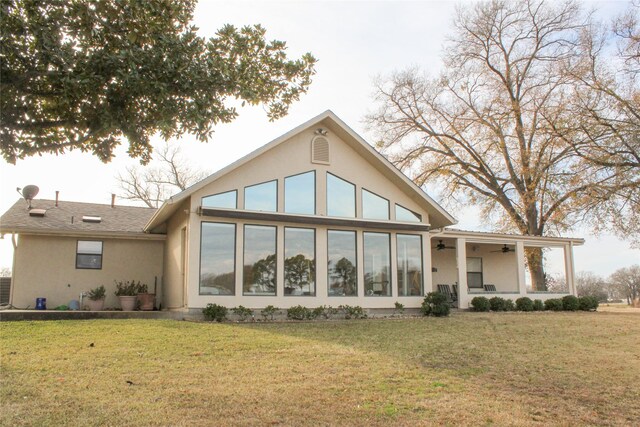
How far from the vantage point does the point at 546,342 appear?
31.9ft

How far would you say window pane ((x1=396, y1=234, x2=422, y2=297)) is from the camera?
52.6 ft

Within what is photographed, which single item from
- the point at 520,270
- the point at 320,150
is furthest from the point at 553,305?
the point at 320,150

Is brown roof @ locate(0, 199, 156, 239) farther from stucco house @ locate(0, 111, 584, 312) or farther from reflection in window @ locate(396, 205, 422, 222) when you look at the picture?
reflection in window @ locate(396, 205, 422, 222)

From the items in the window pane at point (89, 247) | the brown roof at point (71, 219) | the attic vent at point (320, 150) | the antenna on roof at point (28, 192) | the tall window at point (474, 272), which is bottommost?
the tall window at point (474, 272)

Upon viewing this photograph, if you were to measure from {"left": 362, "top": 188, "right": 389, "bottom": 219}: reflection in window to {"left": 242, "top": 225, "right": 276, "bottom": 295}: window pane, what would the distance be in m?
3.07

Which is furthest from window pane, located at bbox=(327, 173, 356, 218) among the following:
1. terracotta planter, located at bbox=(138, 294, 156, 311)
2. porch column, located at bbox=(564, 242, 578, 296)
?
porch column, located at bbox=(564, 242, 578, 296)

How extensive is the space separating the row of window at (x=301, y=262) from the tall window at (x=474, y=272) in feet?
18.3

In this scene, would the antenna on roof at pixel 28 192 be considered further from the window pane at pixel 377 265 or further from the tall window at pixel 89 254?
the window pane at pixel 377 265

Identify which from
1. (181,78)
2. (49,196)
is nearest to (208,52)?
(181,78)

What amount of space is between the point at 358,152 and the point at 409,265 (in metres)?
3.85

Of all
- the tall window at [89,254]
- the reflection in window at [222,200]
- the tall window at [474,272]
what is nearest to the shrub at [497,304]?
the tall window at [474,272]

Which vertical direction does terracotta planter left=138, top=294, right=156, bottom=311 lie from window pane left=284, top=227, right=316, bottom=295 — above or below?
below

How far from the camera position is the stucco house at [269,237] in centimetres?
1370

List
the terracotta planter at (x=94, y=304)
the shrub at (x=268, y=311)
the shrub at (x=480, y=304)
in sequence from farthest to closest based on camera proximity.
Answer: the shrub at (x=480, y=304) < the terracotta planter at (x=94, y=304) < the shrub at (x=268, y=311)
